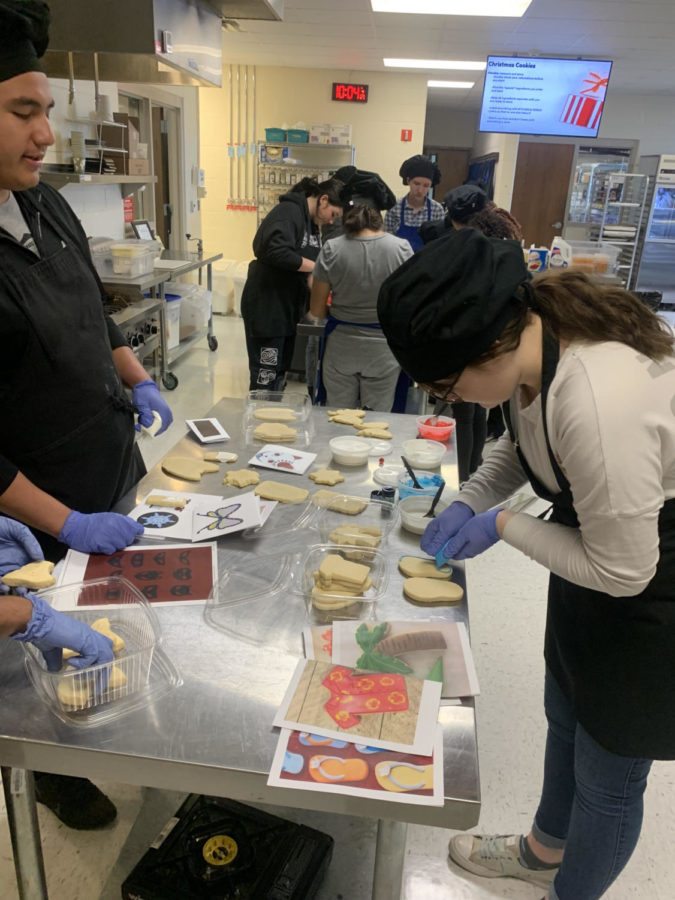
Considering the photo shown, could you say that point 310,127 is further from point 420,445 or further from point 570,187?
point 420,445

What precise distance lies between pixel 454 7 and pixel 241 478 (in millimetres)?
4799

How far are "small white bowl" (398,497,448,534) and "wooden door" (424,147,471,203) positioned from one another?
11.1 meters

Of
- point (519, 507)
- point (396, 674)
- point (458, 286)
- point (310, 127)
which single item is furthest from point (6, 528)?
point (310, 127)

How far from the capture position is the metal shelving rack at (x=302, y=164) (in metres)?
7.50

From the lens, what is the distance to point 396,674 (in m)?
1.06

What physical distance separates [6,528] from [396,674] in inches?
28.8

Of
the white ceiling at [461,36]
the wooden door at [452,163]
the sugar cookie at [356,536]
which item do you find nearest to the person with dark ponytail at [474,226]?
the sugar cookie at [356,536]

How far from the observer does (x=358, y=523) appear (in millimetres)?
1527

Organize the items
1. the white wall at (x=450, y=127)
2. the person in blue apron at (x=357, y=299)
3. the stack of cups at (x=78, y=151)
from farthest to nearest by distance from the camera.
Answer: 1. the white wall at (x=450, y=127)
2. the stack of cups at (x=78, y=151)
3. the person in blue apron at (x=357, y=299)

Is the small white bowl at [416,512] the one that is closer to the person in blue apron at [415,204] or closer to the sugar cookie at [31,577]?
the sugar cookie at [31,577]

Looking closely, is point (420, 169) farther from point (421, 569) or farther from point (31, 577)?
point (31, 577)

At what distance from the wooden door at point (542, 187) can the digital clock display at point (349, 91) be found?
8.08 ft

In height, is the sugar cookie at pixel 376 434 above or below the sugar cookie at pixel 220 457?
above

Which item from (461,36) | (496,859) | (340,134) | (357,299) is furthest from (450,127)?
(496,859)
